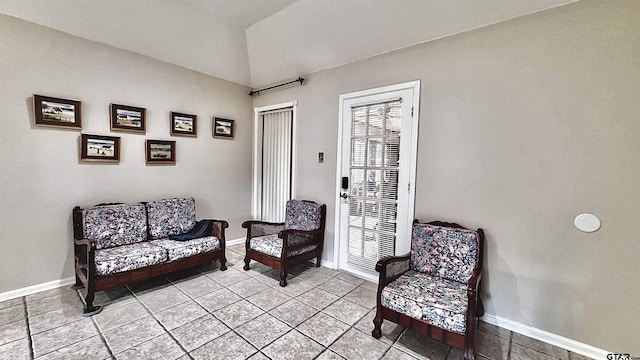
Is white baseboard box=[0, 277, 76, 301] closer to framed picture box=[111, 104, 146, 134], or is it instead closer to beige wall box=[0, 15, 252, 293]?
beige wall box=[0, 15, 252, 293]

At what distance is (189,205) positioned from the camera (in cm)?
355

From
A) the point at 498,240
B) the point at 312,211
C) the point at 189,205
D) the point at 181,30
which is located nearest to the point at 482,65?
the point at 498,240

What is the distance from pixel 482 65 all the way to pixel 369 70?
116 cm

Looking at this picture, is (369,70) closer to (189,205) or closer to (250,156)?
(250,156)

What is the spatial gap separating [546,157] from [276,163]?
11.1 ft

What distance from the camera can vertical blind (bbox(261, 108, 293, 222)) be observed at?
420 cm

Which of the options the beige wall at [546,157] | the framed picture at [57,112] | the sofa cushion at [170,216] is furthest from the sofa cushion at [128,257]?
the beige wall at [546,157]

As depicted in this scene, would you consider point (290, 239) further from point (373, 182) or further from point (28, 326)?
point (28, 326)

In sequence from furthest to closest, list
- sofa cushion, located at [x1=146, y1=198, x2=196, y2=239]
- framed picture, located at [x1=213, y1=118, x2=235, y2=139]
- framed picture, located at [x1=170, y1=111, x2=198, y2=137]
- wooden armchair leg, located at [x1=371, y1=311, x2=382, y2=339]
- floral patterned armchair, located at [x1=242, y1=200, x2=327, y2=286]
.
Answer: framed picture, located at [x1=213, y1=118, x2=235, y2=139] < framed picture, located at [x1=170, y1=111, x2=198, y2=137] < sofa cushion, located at [x1=146, y1=198, x2=196, y2=239] < floral patterned armchair, located at [x1=242, y1=200, x2=327, y2=286] < wooden armchair leg, located at [x1=371, y1=311, x2=382, y2=339]

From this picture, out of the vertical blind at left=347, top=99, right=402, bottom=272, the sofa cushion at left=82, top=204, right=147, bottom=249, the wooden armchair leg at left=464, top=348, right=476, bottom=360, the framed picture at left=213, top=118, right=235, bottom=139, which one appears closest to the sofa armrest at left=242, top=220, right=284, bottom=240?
the vertical blind at left=347, top=99, right=402, bottom=272

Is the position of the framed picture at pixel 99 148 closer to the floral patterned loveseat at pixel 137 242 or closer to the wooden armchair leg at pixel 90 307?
the floral patterned loveseat at pixel 137 242

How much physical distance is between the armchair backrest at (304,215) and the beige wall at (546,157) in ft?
4.32

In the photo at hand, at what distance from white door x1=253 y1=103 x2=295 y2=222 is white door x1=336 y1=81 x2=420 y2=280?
3.33ft

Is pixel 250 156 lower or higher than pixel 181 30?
lower
